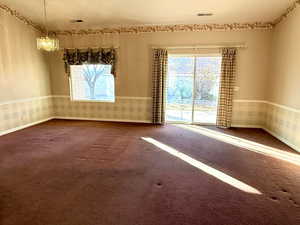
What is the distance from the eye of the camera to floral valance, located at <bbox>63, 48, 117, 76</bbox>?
19.1 feet

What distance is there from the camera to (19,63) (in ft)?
17.2

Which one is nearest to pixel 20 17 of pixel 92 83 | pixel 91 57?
pixel 91 57

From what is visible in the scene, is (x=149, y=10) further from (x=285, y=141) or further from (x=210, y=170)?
(x=285, y=141)

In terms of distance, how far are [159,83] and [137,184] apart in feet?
11.6

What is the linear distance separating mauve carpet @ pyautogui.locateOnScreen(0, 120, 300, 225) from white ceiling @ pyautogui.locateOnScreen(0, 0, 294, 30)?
9.60ft

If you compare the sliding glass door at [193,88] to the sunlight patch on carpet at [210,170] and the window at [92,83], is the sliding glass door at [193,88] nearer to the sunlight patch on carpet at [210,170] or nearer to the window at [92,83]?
the window at [92,83]

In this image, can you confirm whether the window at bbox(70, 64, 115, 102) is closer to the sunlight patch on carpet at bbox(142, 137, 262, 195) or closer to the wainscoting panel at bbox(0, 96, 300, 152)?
the wainscoting panel at bbox(0, 96, 300, 152)

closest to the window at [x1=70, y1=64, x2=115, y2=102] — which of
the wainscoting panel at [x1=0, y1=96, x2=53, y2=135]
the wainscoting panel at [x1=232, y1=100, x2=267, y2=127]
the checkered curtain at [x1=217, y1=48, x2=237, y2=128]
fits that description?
the wainscoting panel at [x1=0, y1=96, x2=53, y2=135]

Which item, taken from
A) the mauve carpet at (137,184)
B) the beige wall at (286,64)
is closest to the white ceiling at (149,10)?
the beige wall at (286,64)

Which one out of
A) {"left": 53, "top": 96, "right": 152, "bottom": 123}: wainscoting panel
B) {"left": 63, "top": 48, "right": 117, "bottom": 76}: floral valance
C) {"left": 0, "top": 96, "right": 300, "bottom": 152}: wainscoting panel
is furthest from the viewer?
{"left": 53, "top": 96, "right": 152, "bottom": 123}: wainscoting panel

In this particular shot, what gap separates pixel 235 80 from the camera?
5.38m

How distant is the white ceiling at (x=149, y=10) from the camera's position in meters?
4.21

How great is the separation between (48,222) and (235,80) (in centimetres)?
516

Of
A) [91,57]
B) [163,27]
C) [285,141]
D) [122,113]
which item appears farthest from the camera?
[122,113]
